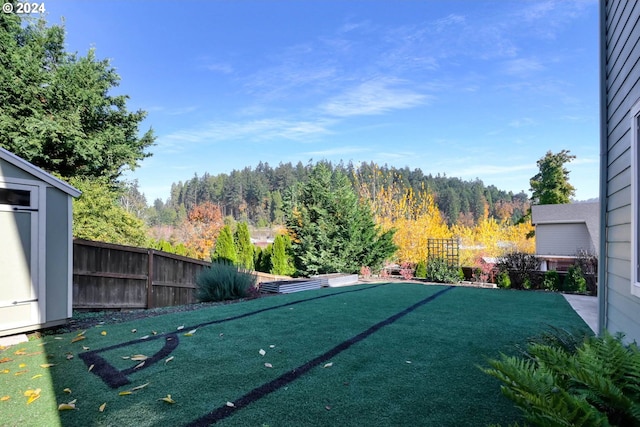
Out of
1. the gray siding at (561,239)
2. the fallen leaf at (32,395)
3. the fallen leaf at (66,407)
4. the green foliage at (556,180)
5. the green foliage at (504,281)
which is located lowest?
the green foliage at (504,281)

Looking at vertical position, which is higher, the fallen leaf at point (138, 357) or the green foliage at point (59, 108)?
the green foliage at point (59, 108)

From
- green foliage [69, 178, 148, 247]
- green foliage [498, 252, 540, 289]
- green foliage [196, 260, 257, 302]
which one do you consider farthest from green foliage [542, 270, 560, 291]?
green foliage [69, 178, 148, 247]

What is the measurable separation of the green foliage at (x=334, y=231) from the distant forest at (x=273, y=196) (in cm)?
2139

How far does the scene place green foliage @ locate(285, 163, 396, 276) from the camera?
1327cm

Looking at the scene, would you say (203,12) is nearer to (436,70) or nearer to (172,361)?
(436,70)

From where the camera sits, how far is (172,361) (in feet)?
9.93

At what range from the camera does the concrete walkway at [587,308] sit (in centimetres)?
508

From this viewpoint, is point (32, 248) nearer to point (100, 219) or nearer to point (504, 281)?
point (100, 219)

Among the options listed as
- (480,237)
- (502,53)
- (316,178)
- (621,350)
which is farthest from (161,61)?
(480,237)

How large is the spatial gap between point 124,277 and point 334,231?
8548 mm

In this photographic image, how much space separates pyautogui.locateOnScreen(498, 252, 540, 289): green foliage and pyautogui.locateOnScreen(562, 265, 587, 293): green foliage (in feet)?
3.14

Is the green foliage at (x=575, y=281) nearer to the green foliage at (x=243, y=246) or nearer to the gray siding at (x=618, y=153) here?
the gray siding at (x=618, y=153)

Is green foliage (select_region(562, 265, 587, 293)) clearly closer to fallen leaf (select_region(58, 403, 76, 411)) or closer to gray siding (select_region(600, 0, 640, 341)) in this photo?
gray siding (select_region(600, 0, 640, 341))

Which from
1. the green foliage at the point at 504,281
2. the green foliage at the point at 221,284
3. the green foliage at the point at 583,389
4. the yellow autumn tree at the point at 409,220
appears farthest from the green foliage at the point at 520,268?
the green foliage at the point at 583,389
